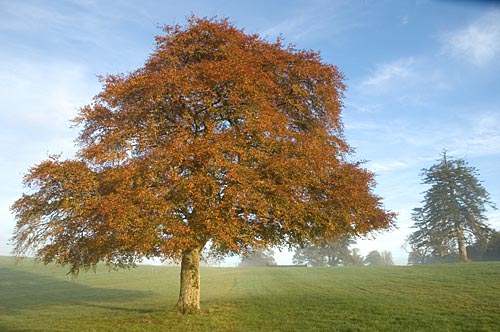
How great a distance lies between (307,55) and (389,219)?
10.3 metres

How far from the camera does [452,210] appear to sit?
189 ft

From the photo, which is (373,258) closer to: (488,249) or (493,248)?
(488,249)

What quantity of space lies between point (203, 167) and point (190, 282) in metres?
7.95

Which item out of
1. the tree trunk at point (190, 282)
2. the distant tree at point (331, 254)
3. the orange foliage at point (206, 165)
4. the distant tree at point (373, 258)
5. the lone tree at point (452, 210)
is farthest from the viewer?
the distant tree at point (373, 258)

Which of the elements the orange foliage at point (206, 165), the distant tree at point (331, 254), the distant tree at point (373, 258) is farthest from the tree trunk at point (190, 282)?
the distant tree at point (373, 258)

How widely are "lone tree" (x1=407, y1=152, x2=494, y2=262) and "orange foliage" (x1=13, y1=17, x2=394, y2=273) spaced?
149 ft

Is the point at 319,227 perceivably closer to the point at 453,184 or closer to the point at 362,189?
the point at 362,189

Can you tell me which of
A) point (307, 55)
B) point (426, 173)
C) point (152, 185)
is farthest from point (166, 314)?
point (426, 173)

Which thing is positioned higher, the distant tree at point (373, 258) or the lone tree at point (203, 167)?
the lone tree at point (203, 167)

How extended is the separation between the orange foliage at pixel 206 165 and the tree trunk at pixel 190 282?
1.69 meters

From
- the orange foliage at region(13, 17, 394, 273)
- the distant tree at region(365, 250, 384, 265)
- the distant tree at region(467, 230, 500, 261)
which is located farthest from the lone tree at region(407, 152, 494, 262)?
the distant tree at region(365, 250, 384, 265)

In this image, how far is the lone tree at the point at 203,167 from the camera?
15430mm

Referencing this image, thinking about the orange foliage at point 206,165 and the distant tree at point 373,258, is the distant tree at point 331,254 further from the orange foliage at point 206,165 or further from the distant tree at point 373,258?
the orange foliage at point 206,165

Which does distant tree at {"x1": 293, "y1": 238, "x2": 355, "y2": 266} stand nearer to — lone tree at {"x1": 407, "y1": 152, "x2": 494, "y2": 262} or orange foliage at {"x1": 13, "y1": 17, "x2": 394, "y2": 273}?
lone tree at {"x1": 407, "y1": 152, "x2": 494, "y2": 262}
